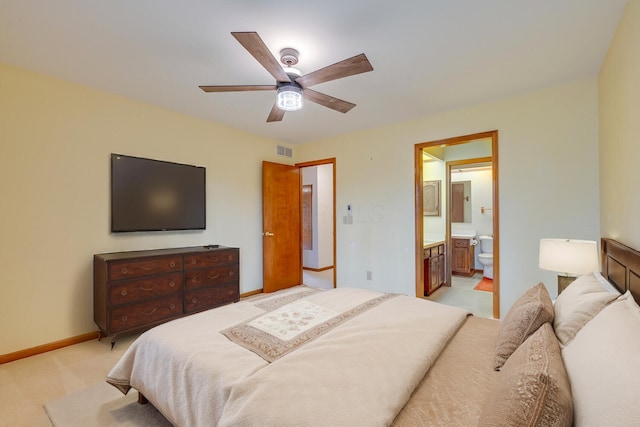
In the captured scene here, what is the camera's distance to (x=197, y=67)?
2.53 m

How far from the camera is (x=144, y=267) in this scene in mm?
2902

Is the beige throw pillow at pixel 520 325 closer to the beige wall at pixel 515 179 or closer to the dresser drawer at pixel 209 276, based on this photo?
the beige wall at pixel 515 179

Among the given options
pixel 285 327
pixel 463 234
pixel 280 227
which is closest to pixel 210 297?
pixel 280 227

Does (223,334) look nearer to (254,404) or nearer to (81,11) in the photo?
(254,404)

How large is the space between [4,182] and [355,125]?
378 centimetres

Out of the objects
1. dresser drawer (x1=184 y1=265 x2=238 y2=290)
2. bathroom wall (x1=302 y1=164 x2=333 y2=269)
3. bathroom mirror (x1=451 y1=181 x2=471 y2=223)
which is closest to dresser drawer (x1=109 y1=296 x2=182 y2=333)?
dresser drawer (x1=184 y1=265 x2=238 y2=290)

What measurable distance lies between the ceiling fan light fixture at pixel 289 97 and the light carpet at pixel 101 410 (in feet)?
7.52

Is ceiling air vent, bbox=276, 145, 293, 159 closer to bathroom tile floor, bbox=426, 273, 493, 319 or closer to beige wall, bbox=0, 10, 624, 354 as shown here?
beige wall, bbox=0, 10, 624, 354

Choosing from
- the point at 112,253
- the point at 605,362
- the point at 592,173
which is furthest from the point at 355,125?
the point at 605,362

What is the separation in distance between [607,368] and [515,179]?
111 inches

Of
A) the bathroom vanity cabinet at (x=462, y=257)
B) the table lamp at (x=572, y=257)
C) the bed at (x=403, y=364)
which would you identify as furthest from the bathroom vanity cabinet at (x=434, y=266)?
the bed at (x=403, y=364)

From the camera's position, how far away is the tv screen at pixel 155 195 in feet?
10.3

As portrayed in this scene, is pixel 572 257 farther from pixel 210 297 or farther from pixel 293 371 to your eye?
pixel 210 297

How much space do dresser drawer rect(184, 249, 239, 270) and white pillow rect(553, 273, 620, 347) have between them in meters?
3.17
